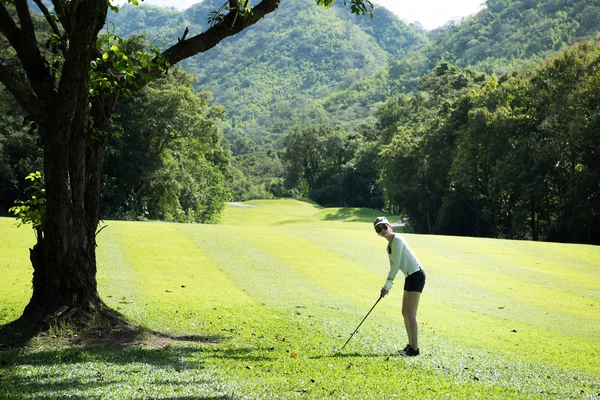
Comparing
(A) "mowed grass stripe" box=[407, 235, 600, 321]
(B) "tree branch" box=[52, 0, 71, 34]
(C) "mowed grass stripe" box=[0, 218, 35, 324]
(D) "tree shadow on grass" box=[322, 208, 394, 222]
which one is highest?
(B) "tree branch" box=[52, 0, 71, 34]

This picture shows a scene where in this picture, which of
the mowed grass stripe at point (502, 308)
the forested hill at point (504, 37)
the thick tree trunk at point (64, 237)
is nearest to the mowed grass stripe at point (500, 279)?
the mowed grass stripe at point (502, 308)

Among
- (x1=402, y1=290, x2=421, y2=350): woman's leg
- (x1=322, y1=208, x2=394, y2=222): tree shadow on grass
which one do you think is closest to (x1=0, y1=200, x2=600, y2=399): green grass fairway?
(x1=402, y1=290, x2=421, y2=350): woman's leg

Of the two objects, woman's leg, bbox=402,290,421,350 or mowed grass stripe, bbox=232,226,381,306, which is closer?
woman's leg, bbox=402,290,421,350

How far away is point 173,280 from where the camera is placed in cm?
1795

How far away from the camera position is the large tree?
9664 millimetres

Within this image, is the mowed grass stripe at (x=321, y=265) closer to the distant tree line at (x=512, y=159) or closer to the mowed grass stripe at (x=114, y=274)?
the mowed grass stripe at (x=114, y=274)

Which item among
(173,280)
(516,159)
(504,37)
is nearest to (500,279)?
(173,280)

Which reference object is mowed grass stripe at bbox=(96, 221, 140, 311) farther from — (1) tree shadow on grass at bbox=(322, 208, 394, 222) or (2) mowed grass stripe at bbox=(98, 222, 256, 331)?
(1) tree shadow on grass at bbox=(322, 208, 394, 222)

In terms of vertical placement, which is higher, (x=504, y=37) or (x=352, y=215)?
(x=504, y=37)

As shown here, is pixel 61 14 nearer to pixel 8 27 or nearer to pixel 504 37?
pixel 8 27

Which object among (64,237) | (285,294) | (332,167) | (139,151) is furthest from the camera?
(332,167)

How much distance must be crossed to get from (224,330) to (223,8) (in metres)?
5.92

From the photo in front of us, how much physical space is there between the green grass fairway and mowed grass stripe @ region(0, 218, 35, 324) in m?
0.07

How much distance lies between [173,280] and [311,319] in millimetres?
6338
